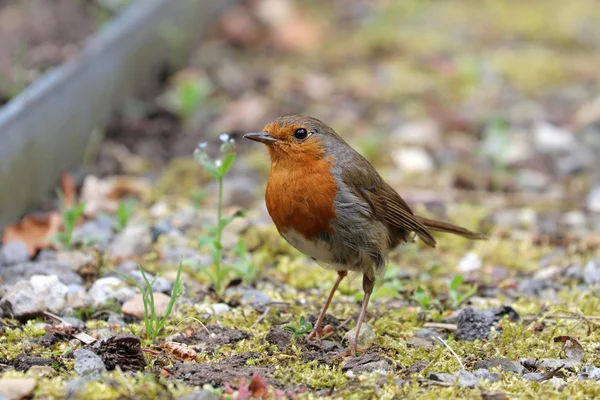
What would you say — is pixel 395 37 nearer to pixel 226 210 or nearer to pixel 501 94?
pixel 501 94

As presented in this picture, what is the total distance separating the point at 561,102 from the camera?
24.0 feet

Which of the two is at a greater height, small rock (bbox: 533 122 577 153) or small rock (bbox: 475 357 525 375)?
small rock (bbox: 533 122 577 153)

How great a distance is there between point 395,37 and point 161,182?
384 centimetres

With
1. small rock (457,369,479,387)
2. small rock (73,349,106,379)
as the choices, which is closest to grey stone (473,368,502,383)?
small rock (457,369,479,387)

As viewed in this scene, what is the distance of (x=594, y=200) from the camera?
18.6ft

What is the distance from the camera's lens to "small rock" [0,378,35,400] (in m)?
2.74

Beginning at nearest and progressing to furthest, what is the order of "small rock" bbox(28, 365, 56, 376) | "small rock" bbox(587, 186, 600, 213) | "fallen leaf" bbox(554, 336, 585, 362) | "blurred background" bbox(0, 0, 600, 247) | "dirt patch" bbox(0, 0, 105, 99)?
"small rock" bbox(28, 365, 56, 376) < "fallen leaf" bbox(554, 336, 585, 362) < "small rock" bbox(587, 186, 600, 213) < "dirt patch" bbox(0, 0, 105, 99) < "blurred background" bbox(0, 0, 600, 247)

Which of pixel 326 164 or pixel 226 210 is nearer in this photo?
pixel 326 164

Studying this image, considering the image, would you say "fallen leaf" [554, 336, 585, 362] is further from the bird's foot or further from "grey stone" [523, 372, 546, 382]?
the bird's foot

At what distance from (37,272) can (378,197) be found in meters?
1.65

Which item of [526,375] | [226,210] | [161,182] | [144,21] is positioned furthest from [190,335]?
[144,21]

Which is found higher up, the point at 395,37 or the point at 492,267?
the point at 395,37

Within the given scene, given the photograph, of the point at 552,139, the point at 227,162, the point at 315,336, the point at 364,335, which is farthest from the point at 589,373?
the point at 552,139

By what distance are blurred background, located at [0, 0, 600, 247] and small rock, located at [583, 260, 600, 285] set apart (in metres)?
0.52
